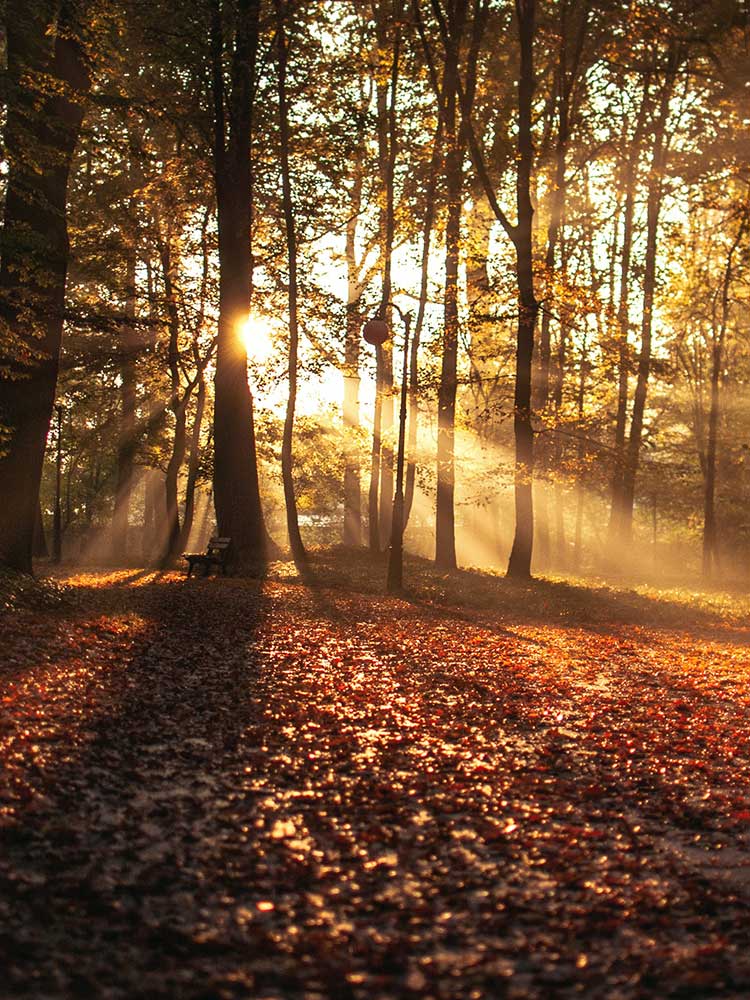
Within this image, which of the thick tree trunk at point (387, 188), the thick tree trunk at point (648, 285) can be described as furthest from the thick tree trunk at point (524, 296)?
the thick tree trunk at point (648, 285)

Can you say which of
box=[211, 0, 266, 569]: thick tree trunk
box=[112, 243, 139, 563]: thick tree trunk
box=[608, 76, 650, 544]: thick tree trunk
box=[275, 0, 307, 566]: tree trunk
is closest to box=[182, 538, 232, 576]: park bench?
box=[211, 0, 266, 569]: thick tree trunk

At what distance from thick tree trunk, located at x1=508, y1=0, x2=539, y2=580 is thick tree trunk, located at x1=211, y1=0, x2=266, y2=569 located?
235 inches

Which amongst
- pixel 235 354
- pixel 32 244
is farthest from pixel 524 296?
pixel 32 244

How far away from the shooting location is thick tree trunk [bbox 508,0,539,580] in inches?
818

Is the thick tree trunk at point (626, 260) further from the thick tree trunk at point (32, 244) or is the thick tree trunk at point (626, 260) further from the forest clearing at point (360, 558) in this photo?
the thick tree trunk at point (32, 244)

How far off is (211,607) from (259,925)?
430 inches

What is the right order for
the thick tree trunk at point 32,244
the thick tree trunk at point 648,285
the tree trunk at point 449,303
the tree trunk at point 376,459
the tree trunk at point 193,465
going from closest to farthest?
the thick tree trunk at point 32,244, the tree trunk at point 449,303, the tree trunk at point 376,459, the thick tree trunk at point 648,285, the tree trunk at point 193,465

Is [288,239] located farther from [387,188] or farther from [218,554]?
[218,554]

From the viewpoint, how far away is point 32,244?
1268 cm

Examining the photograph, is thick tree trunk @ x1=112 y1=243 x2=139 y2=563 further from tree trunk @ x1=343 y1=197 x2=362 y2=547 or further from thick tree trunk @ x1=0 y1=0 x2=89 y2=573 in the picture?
thick tree trunk @ x1=0 y1=0 x2=89 y2=573

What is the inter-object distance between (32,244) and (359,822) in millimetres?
10248

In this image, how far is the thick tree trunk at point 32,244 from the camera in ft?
40.1

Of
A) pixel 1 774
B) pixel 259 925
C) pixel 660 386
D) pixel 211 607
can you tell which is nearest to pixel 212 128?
pixel 211 607

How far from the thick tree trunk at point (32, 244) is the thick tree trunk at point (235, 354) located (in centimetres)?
581
